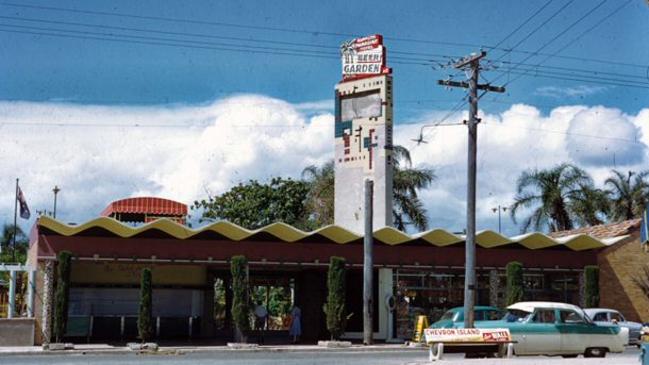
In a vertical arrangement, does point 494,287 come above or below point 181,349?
above

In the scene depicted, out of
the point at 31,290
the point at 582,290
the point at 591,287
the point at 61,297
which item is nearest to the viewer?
the point at 61,297

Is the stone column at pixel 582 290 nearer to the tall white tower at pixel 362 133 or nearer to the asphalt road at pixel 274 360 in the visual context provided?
the tall white tower at pixel 362 133

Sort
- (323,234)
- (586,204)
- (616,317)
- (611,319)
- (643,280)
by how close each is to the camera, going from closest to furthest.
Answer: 1. (611,319)
2. (616,317)
3. (323,234)
4. (643,280)
5. (586,204)

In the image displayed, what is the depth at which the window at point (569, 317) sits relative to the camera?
26.4 meters

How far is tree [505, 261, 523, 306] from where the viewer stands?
37.9 meters

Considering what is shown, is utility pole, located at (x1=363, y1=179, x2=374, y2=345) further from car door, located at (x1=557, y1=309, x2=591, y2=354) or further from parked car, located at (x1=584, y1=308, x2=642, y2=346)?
car door, located at (x1=557, y1=309, x2=591, y2=354)

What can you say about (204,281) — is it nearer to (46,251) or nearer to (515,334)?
(46,251)

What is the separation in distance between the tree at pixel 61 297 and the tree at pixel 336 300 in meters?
9.96

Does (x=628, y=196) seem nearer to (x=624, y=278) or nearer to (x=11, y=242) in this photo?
(x=624, y=278)

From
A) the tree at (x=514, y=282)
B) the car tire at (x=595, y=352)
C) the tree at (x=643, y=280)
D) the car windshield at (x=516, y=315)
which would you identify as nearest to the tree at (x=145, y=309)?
the car windshield at (x=516, y=315)

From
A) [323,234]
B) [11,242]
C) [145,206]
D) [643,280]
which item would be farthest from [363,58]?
[11,242]

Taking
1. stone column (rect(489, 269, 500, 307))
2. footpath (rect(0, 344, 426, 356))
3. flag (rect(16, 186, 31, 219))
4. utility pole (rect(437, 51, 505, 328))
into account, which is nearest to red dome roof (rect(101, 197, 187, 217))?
flag (rect(16, 186, 31, 219))

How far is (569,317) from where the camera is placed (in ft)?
87.0

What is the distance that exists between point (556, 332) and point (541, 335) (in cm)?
52
